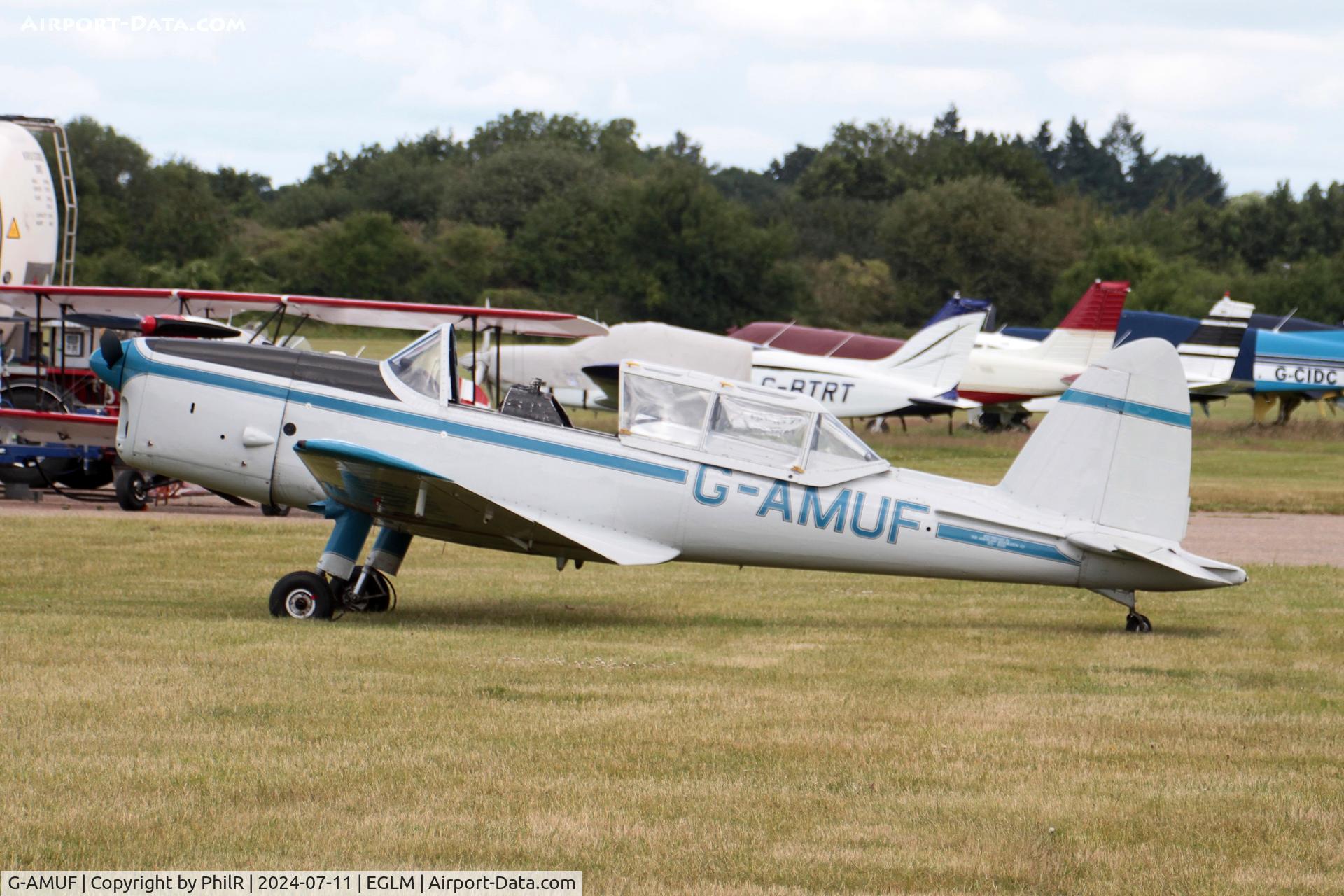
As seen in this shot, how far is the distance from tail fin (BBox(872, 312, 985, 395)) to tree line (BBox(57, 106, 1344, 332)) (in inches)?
1227

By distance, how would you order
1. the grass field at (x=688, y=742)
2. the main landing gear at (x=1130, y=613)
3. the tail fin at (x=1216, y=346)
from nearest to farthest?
the grass field at (x=688, y=742), the main landing gear at (x=1130, y=613), the tail fin at (x=1216, y=346)

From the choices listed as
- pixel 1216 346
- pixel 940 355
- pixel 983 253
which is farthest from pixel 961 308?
pixel 983 253

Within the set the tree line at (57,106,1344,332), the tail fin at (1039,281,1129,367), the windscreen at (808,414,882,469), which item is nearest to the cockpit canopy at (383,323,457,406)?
the windscreen at (808,414,882,469)

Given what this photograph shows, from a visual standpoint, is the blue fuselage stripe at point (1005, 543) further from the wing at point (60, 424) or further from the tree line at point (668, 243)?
the tree line at point (668, 243)

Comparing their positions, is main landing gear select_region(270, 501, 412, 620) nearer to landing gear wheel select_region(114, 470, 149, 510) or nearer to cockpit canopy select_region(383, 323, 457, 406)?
cockpit canopy select_region(383, 323, 457, 406)

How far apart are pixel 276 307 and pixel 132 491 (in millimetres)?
2697

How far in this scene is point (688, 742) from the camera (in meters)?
6.13

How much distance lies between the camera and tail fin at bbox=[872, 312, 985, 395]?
31.7 m

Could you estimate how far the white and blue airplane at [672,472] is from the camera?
9.24 metres

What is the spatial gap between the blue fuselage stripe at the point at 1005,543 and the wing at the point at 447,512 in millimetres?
1773

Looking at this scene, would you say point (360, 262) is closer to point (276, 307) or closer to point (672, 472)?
point (276, 307)

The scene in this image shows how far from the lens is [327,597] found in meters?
9.48

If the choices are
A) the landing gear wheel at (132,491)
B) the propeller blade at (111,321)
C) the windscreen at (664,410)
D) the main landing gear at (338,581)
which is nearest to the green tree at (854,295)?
the propeller blade at (111,321)

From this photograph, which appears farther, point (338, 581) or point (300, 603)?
point (338, 581)
